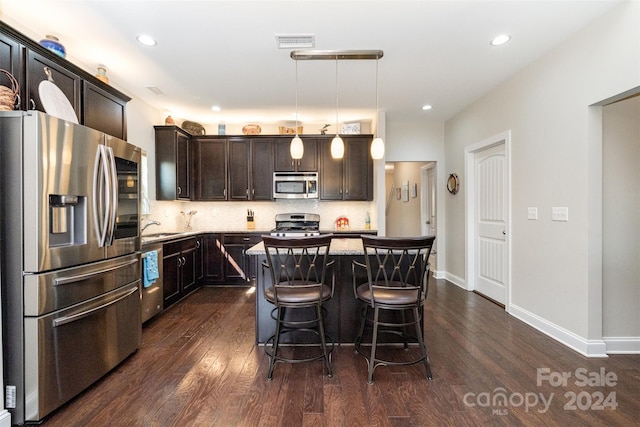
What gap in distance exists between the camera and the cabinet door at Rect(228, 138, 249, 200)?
507 centimetres

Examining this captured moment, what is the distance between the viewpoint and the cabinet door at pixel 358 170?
498cm

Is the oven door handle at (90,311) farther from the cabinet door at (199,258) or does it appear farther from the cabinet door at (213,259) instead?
the cabinet door at (213,259)

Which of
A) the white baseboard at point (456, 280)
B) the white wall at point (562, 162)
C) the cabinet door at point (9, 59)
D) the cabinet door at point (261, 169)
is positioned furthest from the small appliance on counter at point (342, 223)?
the cabinet door at point (9, 59)

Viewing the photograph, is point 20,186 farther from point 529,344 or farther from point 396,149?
point 396,149

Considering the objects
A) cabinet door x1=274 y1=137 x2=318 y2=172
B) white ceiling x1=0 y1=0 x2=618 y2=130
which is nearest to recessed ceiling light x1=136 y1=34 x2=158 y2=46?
white ceiling x1=0 y1=0 x2=618 y2=130


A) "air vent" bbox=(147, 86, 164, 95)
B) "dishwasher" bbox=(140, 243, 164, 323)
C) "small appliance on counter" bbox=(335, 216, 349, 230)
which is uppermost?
"air vent" bbox=(147, 86, 164, 95)

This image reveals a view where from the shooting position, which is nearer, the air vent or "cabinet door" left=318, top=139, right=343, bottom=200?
the air vent

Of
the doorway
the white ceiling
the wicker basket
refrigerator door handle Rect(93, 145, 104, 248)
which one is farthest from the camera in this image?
the doorway

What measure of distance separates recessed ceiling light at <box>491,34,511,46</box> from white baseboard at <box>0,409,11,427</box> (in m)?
4.31

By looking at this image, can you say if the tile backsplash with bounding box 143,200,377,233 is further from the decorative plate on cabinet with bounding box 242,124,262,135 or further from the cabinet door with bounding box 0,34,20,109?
the cabinet door with bounding box 0,34,20,109

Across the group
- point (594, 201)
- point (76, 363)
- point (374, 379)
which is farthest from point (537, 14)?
point (76, 363)

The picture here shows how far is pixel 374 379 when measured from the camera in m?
2.17

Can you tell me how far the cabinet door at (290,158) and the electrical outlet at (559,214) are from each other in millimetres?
3225

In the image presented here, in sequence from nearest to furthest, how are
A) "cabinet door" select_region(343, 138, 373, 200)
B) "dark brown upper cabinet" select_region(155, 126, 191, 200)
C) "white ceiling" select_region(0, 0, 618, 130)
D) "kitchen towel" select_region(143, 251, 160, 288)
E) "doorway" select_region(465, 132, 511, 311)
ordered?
"white ceiling" select_region(0, 0, 618, 130)
"kitchen towel" select_region(143, 251, 160, 288)
"doorway" select_region(465, 132, 511, 311)
"dark brown upper cabinet" select_region(155, 126, 191, 200)
"cabinet door" select_region(343, 138, 373, 200)
